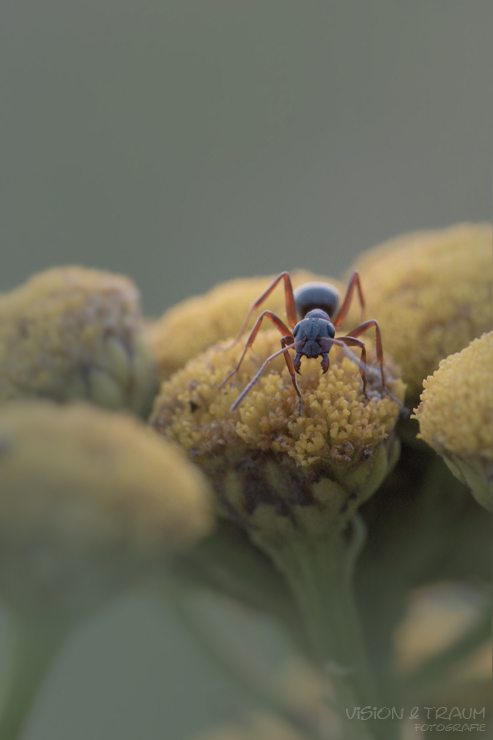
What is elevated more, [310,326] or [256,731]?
[310,326]

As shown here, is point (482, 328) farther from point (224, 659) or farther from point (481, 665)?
point (224, 659)

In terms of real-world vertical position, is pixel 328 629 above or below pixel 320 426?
below

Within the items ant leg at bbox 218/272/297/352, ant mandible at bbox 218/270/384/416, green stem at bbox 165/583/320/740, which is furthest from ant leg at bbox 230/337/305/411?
green stem at bbox 165/583/320/740

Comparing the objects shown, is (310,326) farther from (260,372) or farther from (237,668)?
(237,668)

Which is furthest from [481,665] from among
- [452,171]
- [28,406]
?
[452,171]

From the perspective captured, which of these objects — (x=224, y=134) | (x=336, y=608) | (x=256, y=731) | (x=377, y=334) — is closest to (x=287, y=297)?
(x=377, y=334)

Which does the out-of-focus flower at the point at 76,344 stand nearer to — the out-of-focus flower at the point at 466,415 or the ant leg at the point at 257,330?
the ant leg at the point at 257,330
